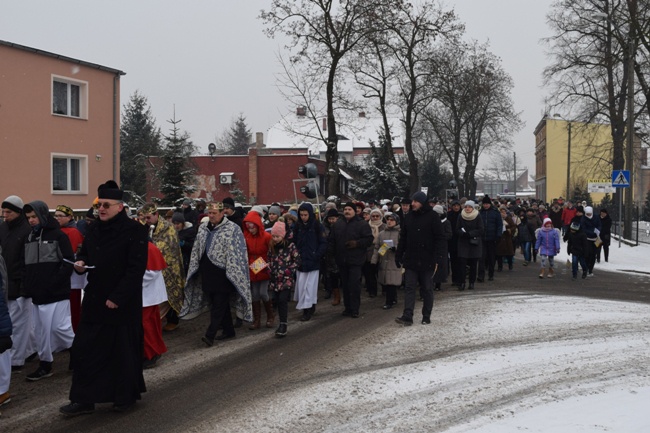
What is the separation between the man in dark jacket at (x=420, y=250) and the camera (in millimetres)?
9719

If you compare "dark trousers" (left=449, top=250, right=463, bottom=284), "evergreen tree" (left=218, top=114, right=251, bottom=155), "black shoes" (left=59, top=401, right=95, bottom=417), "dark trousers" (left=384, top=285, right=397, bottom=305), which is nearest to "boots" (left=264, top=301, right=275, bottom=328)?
"dark trousers" (left=384, top=285, right=397, bottom=305)

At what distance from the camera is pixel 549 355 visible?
313 inches

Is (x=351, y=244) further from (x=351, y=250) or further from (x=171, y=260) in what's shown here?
(x=171, y=260)

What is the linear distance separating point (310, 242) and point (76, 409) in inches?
197

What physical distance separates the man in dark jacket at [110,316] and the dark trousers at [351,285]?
16.6 feet

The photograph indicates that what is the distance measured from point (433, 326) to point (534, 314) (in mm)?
2003

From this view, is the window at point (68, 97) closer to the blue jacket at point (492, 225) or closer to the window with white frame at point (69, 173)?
the window with white frame at point (69, 173)

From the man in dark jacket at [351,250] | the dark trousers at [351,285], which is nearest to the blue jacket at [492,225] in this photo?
the man in dark jacket at [351,250]

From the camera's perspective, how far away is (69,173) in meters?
25.6

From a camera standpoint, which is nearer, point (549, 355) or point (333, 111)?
point (549, 355)

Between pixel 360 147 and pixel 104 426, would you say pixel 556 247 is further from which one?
pixel 360 147

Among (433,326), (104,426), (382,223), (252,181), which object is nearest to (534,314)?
(433,326)

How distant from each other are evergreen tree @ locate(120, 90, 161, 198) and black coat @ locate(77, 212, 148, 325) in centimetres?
3651

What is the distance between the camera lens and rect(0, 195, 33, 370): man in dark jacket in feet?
24.5
